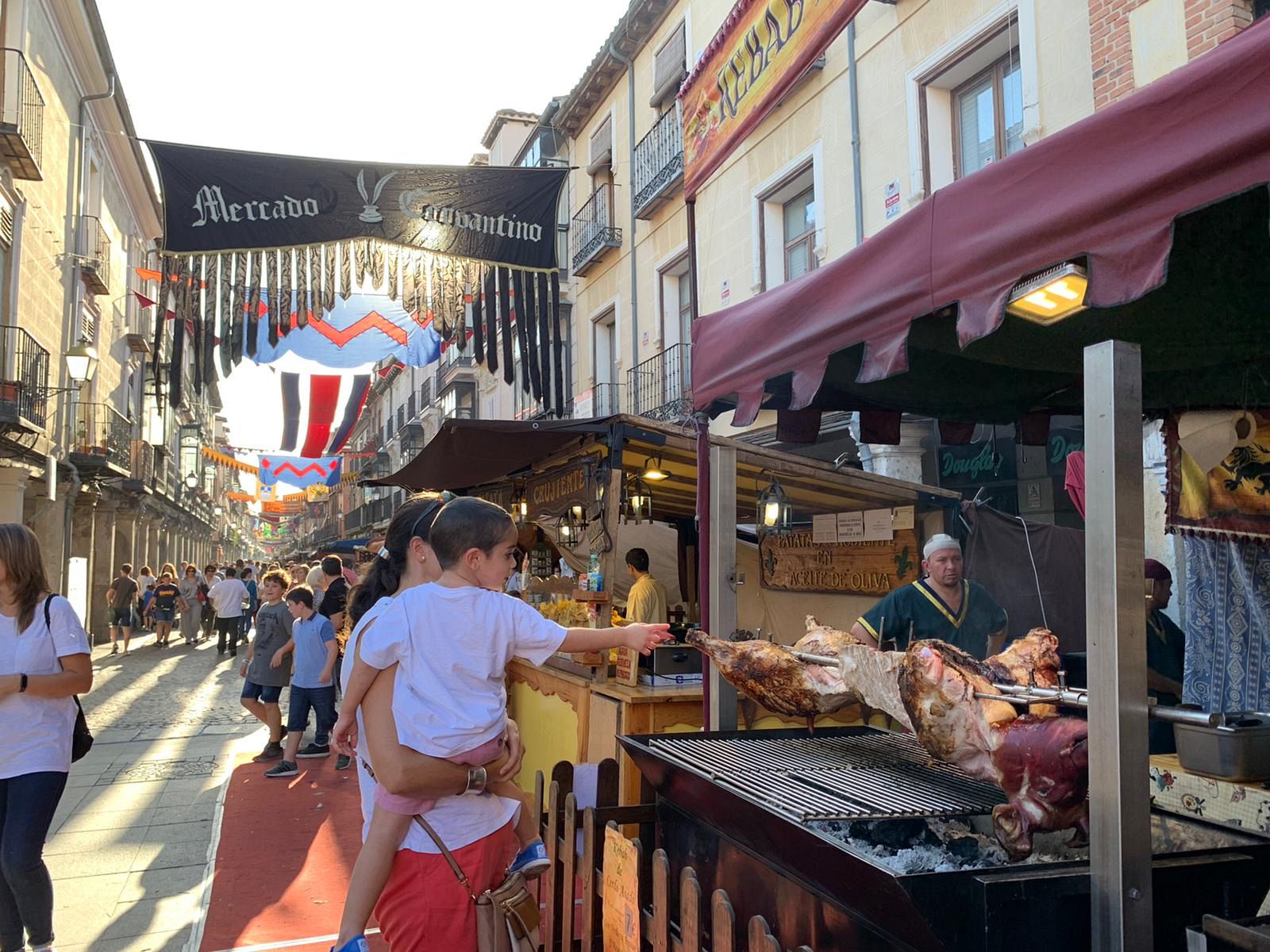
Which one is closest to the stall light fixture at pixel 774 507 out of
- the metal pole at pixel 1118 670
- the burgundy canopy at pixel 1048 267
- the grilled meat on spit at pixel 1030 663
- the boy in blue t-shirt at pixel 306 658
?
the burgundy canopy at pixel 1048 267

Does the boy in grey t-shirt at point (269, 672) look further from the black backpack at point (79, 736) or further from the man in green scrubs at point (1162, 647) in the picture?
the man in green scrubs at point (1162, 647)

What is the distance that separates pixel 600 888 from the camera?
307 cm

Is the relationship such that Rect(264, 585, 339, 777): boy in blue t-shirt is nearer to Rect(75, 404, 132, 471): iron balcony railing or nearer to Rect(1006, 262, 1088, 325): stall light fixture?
Rect(1006, 262, 1088, 325): stall light fixture

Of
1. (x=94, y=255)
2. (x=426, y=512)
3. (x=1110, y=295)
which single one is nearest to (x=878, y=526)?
(x=426, y=512)

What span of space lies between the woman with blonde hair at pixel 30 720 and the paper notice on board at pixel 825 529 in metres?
6.32

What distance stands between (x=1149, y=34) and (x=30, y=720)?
27.2 ft

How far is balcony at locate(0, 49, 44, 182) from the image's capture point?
44.6 feet

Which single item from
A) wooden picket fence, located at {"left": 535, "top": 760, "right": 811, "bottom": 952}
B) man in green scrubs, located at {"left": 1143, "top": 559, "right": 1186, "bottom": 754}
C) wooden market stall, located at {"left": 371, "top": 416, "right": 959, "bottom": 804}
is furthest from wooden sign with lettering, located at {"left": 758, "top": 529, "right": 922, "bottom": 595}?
wooden picket fence, located at {"left": 535, "top": 760, "right": 811, "bottom": 952}

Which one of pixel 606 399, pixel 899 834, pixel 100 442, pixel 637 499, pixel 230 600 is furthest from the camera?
pixel 100 442

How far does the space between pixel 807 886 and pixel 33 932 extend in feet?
10.2

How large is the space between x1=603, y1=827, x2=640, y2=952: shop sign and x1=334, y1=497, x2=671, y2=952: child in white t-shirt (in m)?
0.29

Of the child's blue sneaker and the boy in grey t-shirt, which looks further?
the boy in grey t-shirt

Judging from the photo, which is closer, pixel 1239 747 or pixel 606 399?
pixel 1239 747

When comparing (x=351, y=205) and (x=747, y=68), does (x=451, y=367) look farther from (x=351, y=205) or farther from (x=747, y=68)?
(x=747, y=68)
